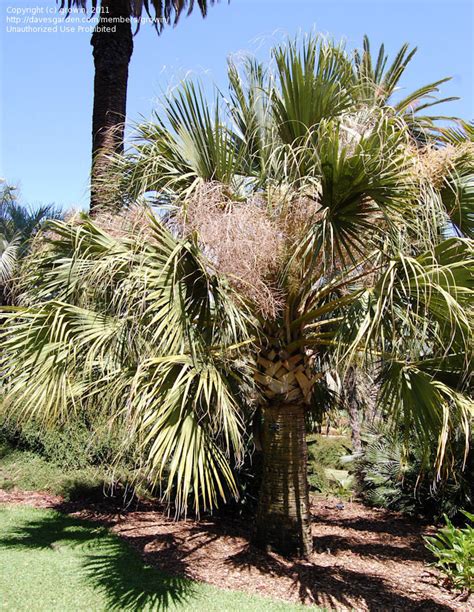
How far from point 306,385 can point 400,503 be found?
4.25m

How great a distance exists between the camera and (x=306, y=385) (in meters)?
5.94

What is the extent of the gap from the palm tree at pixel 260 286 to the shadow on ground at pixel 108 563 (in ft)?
2.93

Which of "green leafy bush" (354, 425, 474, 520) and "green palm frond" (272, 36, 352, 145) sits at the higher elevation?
"green palm frond" (272, 36, 352, 145)

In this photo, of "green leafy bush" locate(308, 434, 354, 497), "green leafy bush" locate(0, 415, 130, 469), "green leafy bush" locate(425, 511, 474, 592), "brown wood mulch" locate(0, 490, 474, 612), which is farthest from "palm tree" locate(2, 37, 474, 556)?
"green leafy bush" locate(0, 415, 130, 469)

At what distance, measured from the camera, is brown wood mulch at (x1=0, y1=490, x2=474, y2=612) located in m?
5.07

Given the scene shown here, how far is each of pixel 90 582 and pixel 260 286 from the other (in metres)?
3.07

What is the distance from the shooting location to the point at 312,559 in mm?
5973


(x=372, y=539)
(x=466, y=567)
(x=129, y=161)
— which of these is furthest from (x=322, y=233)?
(x=372, y=539)

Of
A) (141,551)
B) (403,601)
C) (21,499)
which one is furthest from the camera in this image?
(21,499)

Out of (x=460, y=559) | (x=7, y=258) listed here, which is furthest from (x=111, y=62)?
(x=460, y=559)

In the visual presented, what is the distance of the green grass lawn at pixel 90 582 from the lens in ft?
15.2

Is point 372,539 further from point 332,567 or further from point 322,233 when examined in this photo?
point 322,233

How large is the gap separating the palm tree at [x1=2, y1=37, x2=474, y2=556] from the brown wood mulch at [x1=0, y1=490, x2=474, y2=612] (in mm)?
469

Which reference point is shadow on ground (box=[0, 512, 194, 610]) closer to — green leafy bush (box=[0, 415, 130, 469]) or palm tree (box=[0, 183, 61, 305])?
green leafy bush (box=[0, 415, 130, 469])
